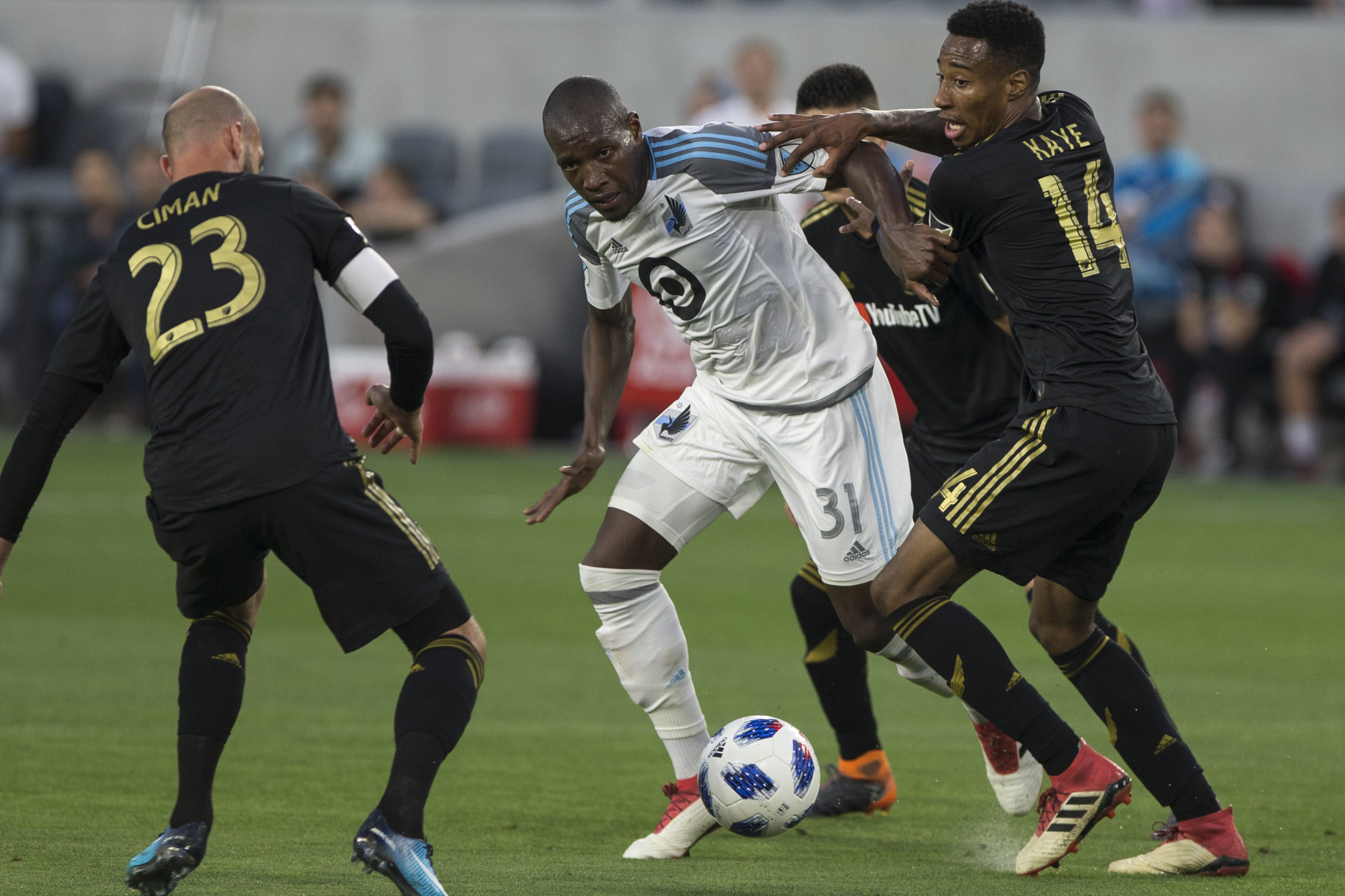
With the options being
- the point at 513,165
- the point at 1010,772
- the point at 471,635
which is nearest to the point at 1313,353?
the point at 513,165

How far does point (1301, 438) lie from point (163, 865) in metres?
12.9

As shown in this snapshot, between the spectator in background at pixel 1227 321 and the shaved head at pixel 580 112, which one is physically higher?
the shaved head at pixel 580 112

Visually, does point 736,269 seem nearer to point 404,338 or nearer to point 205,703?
point 404,338

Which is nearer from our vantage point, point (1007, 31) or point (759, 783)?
point (1007, 31)

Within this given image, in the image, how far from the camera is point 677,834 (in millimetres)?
5230

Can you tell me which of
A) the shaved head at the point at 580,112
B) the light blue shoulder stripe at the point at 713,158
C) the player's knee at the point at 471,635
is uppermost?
the shaved head at the point at 580,112

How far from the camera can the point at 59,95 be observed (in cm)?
1898

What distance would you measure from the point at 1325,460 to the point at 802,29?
700 centimetres

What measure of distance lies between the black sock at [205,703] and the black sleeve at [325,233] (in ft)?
3.22

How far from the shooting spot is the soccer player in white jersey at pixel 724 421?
5.29 meters

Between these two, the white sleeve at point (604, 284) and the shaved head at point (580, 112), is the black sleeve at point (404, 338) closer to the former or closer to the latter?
the shaved head at point (580, 112)

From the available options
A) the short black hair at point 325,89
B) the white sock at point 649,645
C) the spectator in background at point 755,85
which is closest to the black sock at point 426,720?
the white sock at point 649,645

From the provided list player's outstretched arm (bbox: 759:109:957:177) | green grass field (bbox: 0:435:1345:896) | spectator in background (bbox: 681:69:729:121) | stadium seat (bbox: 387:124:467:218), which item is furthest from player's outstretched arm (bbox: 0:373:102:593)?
stadium seat (bbox: 387:124:467:218)

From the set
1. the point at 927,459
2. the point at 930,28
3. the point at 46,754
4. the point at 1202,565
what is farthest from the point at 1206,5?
the point at 46,754
